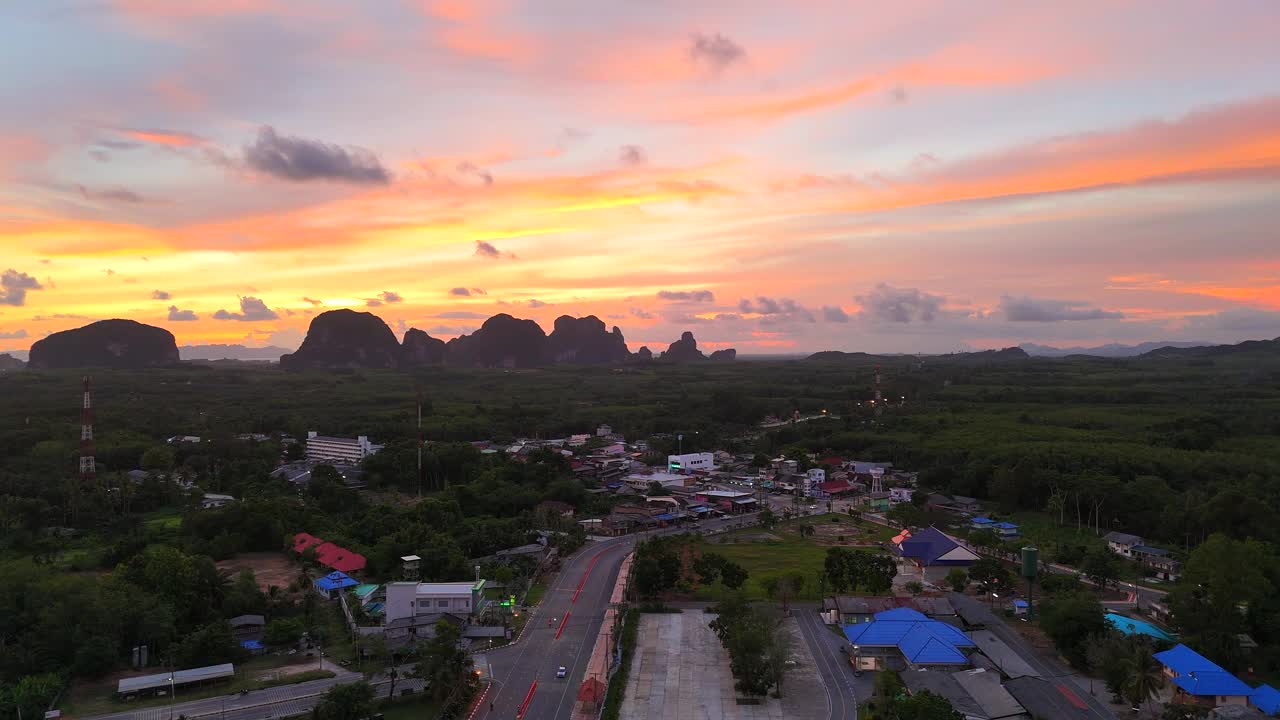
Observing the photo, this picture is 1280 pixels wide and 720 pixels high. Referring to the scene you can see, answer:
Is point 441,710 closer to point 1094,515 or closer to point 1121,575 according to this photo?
point 1121,575

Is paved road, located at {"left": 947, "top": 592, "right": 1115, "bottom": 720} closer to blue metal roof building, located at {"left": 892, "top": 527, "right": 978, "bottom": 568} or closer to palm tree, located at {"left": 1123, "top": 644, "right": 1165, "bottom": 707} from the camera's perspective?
palm tree, located at {"left": 1123, "top": 644, "right": 1165, "bottom": 707}

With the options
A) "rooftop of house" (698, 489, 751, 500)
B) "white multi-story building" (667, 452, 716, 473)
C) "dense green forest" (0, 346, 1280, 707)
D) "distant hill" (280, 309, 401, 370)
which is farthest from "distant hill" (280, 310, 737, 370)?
"rooftop of house" (698, 489, 751, 500)

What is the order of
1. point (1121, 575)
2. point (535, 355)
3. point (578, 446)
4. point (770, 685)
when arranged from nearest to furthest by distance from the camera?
point (770, 685) < point (1121, 575) < point (578, 446) < point (535, 355)

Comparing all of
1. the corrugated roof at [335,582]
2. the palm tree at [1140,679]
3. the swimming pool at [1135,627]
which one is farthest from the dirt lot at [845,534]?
the corrugated roof at [335,582]

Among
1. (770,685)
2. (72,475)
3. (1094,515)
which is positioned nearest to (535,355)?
(72,475)

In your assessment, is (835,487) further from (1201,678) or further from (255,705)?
(255,705)

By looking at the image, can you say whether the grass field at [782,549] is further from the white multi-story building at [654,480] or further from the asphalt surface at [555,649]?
the white multi-story building at [654,480]
